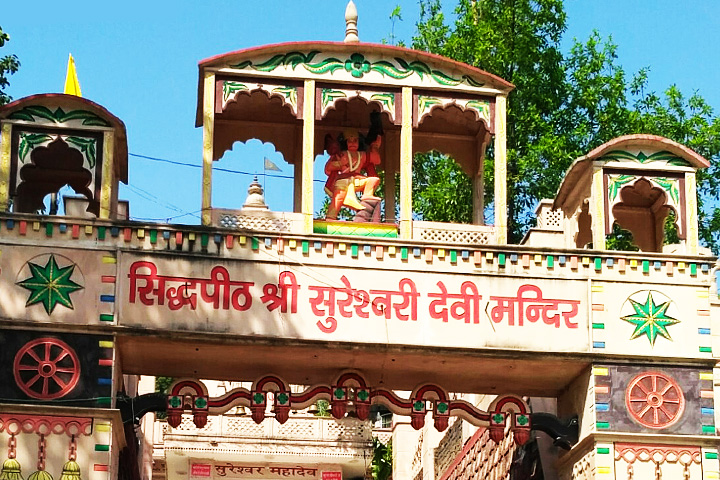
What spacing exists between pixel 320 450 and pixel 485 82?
1518cm

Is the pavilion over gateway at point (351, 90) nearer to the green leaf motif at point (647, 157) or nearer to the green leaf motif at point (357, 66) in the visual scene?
the green leaf motif at point (357, 66)

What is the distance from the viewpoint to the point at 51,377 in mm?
16953

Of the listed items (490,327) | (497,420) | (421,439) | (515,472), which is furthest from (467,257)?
(421,439)

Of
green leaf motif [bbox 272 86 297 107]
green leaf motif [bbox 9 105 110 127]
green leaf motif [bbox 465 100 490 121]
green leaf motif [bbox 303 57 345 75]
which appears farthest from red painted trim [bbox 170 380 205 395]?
green leaf motif [bbox 465 100 490 121]

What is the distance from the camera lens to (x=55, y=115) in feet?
58.5

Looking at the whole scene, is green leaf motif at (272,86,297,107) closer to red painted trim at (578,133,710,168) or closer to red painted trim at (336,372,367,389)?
red painted trim at (336,372,367,389)

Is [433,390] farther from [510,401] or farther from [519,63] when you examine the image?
[519,63]

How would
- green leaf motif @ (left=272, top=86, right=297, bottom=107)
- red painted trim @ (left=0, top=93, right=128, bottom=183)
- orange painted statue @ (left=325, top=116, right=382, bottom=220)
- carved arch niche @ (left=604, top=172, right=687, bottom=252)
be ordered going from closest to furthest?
red painted trim @ (left=0, top=93, right=128, bottom=183)
green leaf motif @ (left=272, top=86, right=297, bottom=107)
carved arch niche @ (left=604, top=172, right=687, bottom=252)
orange painted statue @ (left=325, top=116, right=382, bottom=220)

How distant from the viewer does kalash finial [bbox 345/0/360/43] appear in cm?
1912

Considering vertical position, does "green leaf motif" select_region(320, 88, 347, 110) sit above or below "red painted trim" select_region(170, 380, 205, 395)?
above

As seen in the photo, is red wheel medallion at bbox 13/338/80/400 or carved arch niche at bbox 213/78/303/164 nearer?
red wheel medallion at bbox 13/338/80/400

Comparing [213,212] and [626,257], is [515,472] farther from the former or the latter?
[213,212]

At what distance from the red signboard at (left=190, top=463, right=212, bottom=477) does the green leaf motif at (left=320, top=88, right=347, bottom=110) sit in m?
15.4

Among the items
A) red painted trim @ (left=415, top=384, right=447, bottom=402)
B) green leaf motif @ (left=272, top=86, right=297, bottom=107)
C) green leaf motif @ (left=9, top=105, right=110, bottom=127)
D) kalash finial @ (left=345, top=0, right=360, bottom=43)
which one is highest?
kalash finial @ (left=345, top=0, right=360, bottom=43)
